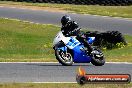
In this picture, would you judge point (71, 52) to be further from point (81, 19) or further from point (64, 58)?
point (81, 19)

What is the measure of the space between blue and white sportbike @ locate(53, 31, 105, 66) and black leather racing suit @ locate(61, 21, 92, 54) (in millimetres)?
97

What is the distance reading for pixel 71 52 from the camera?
47.6 feet

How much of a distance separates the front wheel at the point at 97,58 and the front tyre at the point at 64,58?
0.61 metres

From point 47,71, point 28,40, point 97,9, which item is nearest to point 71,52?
point 47,71

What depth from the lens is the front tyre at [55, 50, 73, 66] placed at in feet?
47.4

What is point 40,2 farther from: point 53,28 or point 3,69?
point 3,69

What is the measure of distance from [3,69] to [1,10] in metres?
20.4

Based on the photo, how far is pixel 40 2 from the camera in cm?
3788

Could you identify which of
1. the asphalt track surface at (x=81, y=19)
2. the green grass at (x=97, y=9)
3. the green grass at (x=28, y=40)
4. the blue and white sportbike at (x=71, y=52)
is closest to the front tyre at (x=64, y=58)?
the blue and white sportbike at (x=71, y=52)

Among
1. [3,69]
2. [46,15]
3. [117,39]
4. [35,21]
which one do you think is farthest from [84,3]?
[3,69]

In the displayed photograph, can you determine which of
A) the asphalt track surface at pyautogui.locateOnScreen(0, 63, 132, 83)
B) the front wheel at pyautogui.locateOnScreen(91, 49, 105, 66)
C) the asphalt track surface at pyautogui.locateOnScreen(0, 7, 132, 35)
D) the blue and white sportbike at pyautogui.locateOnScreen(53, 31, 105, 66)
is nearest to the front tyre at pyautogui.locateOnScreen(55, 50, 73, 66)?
the blue and white sportbike at pyautogui.locateOnScreen(53, 31, 105, 66)

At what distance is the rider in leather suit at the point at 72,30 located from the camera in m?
14.3

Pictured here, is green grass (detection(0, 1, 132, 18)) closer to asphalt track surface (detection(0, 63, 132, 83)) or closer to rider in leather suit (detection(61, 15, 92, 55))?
asphalt track surface (detection(0, 63, 132, 83))

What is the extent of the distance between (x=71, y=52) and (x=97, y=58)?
71 cm
